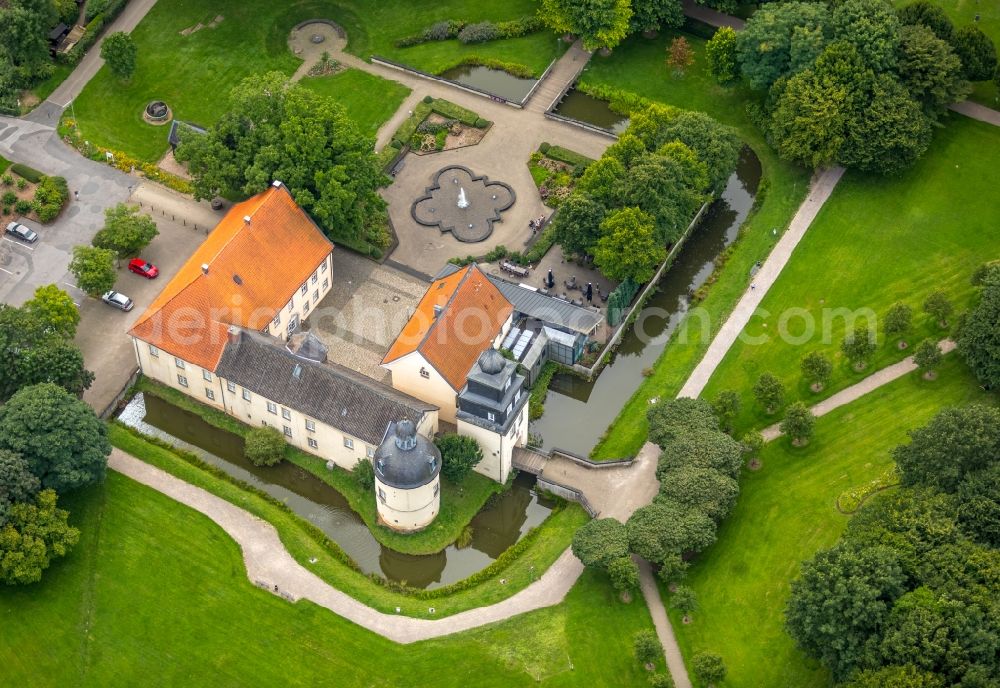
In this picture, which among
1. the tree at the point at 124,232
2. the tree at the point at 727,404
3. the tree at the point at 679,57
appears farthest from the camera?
the tree at the point at 679,57

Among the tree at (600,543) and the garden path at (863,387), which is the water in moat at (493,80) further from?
the tree at (600,543)

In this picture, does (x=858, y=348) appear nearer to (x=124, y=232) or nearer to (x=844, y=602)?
(x=844, y=602)

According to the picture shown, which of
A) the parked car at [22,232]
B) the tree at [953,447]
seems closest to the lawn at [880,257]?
the tree at [953,447]

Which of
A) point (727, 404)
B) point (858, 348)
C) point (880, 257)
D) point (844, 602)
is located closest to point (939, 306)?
point (858, 348)

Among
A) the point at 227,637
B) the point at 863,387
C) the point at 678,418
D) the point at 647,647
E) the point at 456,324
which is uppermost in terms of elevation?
the point at 456,324

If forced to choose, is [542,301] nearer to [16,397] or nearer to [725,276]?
[725,276]

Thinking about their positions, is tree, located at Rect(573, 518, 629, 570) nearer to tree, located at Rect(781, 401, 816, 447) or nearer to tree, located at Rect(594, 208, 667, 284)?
tree, located at Rect(781, 401, 816, 447)

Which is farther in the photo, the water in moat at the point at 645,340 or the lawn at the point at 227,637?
the water in moat at the point at 645,340
